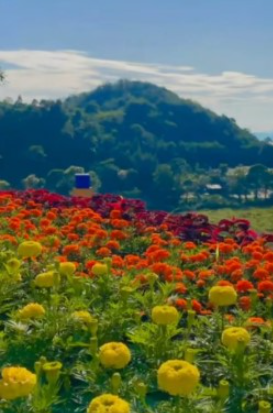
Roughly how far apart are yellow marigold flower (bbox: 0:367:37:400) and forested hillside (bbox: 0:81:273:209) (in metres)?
67.9

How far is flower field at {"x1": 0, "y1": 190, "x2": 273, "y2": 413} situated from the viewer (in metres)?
1.94

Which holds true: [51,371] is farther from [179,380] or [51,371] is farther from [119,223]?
[119,223]

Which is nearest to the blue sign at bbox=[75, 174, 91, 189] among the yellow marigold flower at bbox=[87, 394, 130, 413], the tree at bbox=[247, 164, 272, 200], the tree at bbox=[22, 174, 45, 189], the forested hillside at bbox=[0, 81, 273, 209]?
the yellow marigold flower at bbox=[87, 394, 130, 413]

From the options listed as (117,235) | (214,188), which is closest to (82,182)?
(117,235)

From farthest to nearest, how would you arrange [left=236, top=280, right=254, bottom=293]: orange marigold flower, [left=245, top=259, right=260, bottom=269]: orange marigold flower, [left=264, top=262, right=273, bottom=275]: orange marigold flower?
[left=245, top=259, right=260, bottom=269]: orange marigold flower, [left=264, top=262, right=273, bottom=275]: orange marigold flower, [left=236, top=280, right=254, bottom=293]: orange marigold flower

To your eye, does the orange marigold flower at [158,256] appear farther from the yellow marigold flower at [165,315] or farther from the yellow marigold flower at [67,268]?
the yellow marigold flower at [165,315]

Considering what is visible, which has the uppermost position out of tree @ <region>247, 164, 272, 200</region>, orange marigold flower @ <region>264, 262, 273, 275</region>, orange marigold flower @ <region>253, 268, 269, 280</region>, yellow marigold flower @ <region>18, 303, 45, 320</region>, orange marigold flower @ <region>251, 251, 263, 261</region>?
orange marigold flower @ <region>251, 251, 263, 261</region>

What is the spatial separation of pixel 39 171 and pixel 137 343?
80.3 metres

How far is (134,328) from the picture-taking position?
106 inches

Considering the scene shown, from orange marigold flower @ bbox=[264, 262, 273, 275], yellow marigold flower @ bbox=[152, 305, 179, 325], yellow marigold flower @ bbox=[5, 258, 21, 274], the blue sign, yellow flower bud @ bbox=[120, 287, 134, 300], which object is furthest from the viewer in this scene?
the blue sign

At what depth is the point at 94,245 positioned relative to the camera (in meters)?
4.38

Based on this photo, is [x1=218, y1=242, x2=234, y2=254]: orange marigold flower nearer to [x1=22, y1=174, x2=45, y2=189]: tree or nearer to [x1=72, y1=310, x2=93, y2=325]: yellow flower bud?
[x1=72, y1=310, x2=93, y2=325]: yellow flower bud

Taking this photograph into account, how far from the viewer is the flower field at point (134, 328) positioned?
1938mm

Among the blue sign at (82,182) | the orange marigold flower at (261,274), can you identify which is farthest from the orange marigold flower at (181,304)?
the blue sign at (82,182)
